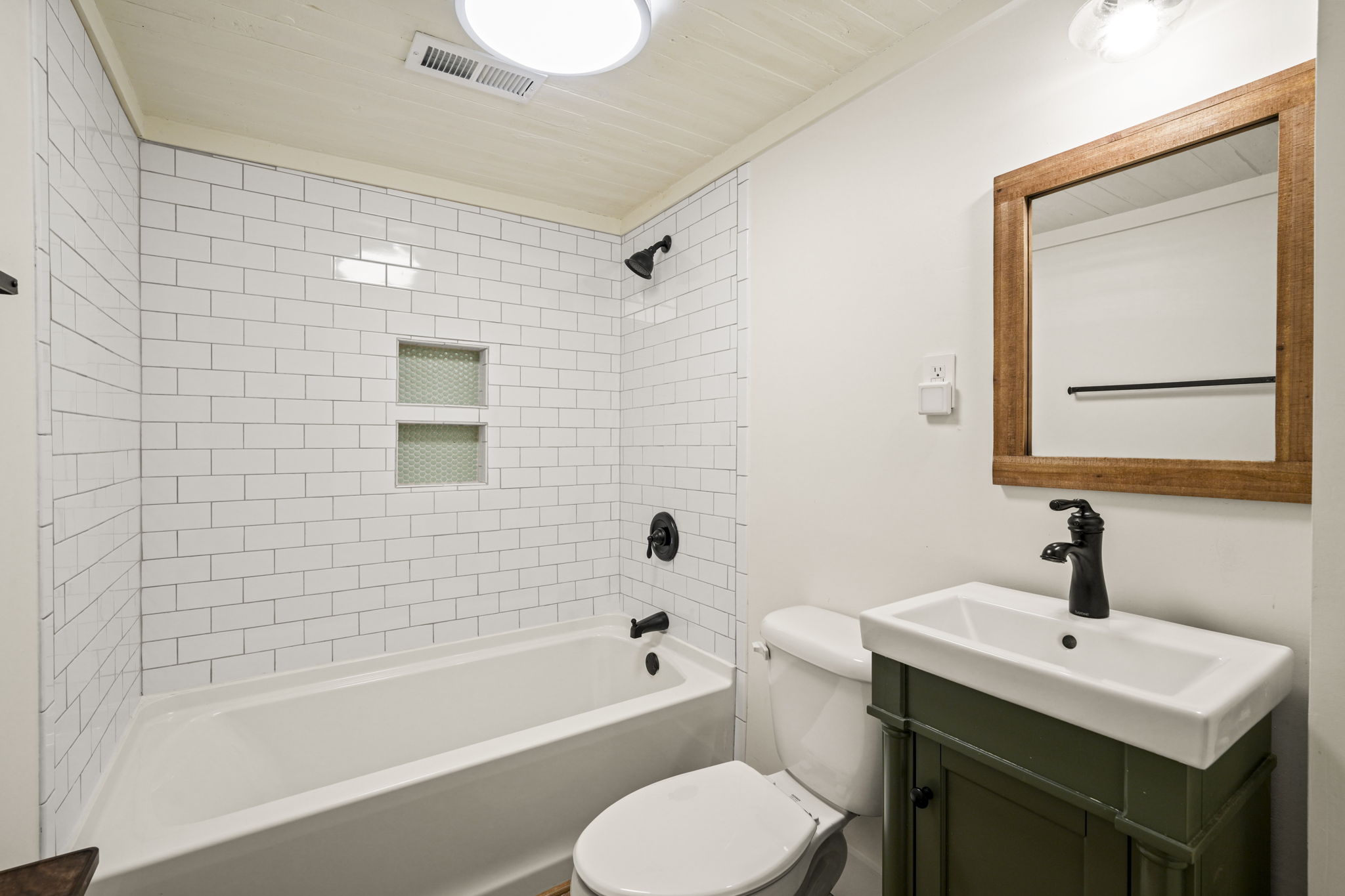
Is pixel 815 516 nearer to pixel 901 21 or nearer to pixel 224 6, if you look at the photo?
pixel 901 21

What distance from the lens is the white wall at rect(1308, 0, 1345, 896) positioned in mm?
798

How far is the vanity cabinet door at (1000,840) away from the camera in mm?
917

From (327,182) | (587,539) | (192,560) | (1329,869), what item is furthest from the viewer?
A: (587,539)

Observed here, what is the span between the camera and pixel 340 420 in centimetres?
233

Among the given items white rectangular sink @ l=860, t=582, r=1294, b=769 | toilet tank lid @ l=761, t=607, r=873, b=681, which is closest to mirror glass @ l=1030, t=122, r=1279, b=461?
white rectangular sink @ l=860, t=582, r=1294, b=769

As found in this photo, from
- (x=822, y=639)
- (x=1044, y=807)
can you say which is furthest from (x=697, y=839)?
(x=1044, y=807)

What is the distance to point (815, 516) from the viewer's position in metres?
1.93

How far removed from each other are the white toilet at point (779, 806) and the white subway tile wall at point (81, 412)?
3.85 ft

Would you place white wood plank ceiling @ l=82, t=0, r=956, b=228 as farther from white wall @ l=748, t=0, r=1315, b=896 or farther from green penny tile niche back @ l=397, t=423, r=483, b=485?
green penny tile niche back @ l=397, t=423, r=483, b=485

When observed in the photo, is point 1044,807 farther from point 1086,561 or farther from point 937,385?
point 937,385

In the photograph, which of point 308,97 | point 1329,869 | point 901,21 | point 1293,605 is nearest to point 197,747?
point 308,97

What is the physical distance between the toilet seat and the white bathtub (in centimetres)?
42

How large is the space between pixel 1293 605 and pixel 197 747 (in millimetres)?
2838

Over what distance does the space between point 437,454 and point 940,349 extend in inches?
77.7
